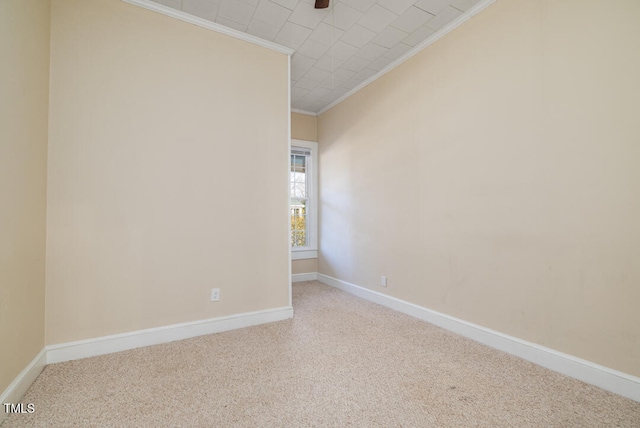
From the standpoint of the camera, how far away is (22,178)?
1.64 meters

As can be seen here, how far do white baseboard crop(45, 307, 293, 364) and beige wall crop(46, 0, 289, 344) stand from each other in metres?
0.05

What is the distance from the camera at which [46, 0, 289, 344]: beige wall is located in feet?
6.72

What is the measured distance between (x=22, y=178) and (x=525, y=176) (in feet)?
10.6

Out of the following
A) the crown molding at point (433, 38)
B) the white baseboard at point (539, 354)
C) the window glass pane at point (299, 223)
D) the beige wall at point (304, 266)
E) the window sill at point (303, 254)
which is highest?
the crown molding at point (433, 38)

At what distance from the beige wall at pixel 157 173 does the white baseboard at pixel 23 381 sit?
6.3 inches

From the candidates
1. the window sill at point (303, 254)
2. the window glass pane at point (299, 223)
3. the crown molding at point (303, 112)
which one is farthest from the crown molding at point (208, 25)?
the window sill at point (303, 254)

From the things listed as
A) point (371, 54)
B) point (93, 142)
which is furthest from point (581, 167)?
point (93, 142)

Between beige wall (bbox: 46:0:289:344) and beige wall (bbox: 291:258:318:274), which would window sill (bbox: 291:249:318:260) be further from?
beige wall (bbox: 46:0:289:344)

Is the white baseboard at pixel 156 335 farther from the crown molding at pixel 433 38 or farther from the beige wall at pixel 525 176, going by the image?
the crown molding at pixel 433 38

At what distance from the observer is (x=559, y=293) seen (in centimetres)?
188

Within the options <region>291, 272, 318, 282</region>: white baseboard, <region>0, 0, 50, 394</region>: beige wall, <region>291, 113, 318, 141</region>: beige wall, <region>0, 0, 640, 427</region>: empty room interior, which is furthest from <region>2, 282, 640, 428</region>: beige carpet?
<region>291, 113, 318, 141</region>: beige wall

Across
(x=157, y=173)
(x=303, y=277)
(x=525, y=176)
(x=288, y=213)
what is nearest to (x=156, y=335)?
(x=157, y=173)

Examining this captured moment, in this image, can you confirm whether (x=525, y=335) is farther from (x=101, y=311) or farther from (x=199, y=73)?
(x=199, y=73)

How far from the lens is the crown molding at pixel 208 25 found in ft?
7.57
